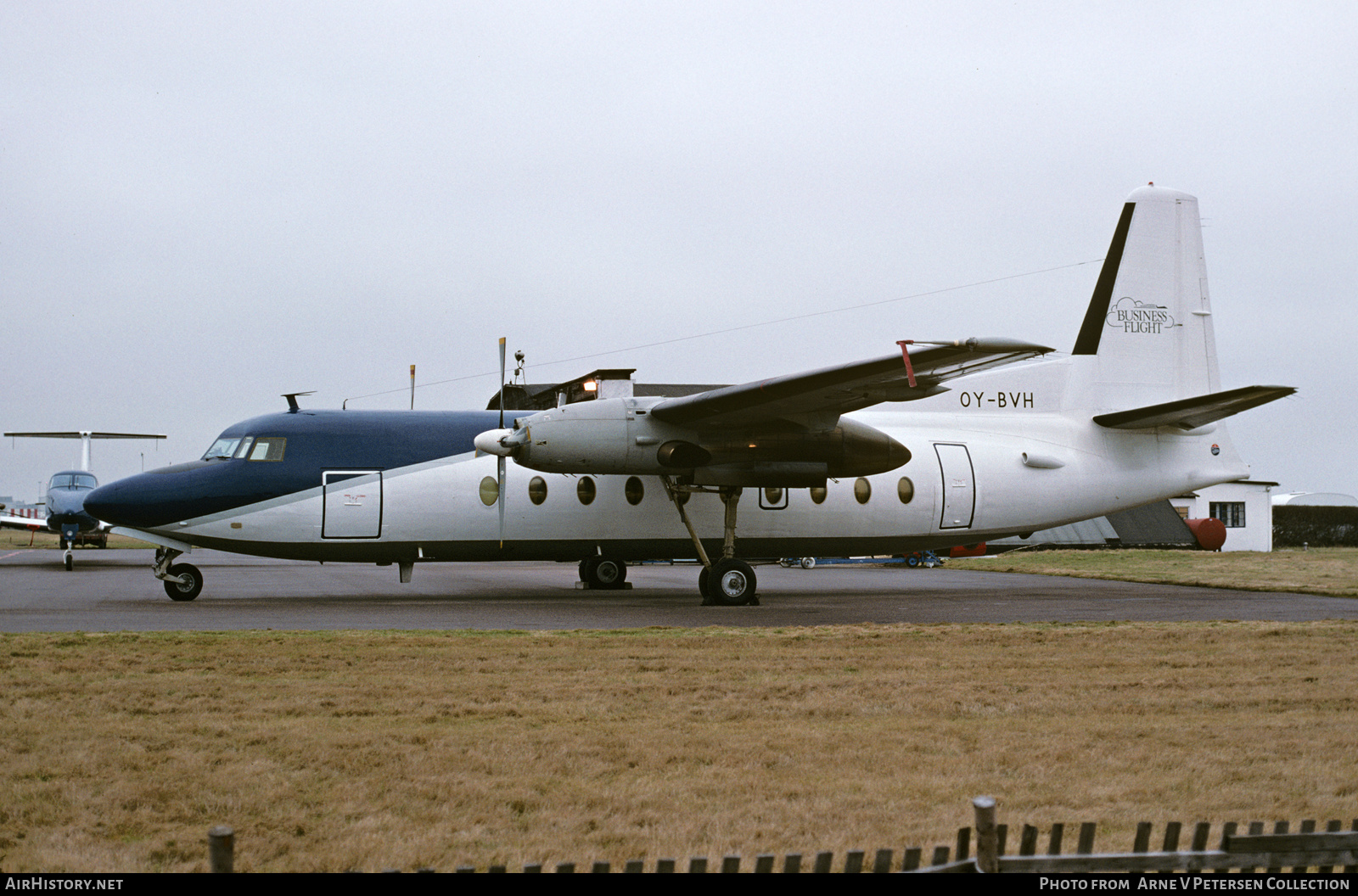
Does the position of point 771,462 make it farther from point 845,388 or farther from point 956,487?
point 956,487

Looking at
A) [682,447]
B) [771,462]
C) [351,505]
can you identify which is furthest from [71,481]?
[771,462]

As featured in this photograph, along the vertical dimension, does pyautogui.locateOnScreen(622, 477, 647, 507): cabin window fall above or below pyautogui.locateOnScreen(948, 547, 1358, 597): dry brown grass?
above

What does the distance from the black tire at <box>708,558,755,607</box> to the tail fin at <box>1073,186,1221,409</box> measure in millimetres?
8315

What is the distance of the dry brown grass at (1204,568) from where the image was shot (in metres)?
19.6

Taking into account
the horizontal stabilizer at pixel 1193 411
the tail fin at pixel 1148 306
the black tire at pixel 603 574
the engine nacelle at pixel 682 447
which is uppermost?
the tail fin at pixel 1148 306

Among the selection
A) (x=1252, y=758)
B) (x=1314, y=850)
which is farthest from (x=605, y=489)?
(x=1314, y=850)

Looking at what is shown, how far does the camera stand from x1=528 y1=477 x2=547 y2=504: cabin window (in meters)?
17.0

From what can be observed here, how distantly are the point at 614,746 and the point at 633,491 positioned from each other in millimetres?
11139

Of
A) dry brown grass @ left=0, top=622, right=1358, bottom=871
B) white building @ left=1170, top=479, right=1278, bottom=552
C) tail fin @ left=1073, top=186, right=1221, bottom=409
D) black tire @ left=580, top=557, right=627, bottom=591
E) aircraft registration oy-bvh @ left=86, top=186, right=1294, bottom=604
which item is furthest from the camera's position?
white building @ left=1170, top=479, right=1278, bottom=552

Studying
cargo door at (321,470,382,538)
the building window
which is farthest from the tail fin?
the building window

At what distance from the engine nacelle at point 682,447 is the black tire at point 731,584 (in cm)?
134

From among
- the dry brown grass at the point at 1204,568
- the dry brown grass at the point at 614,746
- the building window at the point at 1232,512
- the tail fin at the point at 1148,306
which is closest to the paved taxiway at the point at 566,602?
the dry brown grass at the point at 1204,568

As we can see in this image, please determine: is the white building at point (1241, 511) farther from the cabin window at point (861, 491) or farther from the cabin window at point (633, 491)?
the cabin window at point (633, 491)

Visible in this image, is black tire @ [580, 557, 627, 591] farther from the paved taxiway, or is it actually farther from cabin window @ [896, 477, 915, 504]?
cabin window @ [896, 477, 915, 504]
